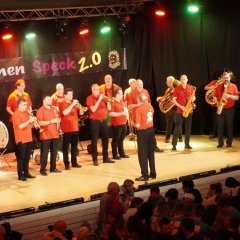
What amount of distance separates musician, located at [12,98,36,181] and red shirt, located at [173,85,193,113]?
11.2 ft

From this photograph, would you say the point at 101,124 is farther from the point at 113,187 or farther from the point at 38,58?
the point at 113,187

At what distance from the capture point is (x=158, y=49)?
49.8 feet

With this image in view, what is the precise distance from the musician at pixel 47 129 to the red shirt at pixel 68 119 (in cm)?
27

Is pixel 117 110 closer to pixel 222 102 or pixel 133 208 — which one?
pixel 222 102

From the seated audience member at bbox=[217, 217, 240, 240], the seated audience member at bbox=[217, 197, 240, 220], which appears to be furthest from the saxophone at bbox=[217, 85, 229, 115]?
the seated audience member at bbox=[217, 217, 240, 240]

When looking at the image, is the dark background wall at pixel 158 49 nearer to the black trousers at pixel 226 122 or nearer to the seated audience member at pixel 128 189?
the black trousers at pixel 226 122

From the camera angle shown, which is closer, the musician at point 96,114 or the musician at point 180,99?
the musician at point 96,114

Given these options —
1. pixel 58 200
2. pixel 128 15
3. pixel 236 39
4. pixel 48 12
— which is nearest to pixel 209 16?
pixel 236 39

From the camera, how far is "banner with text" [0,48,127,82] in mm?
13492

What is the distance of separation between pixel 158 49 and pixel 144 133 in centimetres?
484

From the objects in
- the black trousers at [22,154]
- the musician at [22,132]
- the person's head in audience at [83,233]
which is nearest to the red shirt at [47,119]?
the musician at [22,132]

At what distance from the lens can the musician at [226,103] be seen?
1309 centimetres

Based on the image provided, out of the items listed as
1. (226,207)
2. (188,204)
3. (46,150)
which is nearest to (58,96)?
(46,150)

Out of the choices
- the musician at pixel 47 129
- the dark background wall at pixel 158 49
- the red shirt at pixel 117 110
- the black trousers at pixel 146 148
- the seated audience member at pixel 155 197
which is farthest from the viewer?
the dark background wall at pixel 158 49
